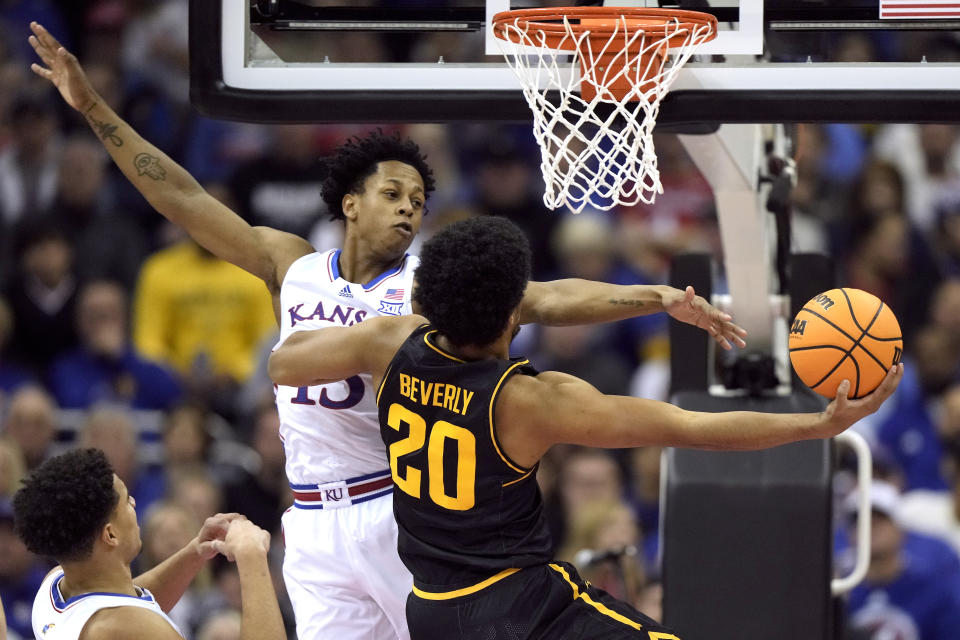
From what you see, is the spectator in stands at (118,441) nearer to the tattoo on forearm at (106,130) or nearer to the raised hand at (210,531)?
the tattoo on forearm at (106,130)

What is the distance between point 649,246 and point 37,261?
3754 mm

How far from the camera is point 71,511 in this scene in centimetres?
389

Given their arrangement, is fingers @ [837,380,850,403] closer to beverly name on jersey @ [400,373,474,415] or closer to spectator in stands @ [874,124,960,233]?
beverly name on jersey @ [400,373,474,415]

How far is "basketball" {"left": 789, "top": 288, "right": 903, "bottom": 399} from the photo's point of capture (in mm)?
3861

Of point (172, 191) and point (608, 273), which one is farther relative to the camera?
point (608, 273)

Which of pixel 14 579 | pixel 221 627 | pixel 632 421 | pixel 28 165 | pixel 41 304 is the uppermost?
pixel 28 165

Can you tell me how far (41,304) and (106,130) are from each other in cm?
427

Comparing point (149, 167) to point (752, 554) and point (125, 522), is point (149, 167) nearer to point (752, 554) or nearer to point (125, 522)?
point (125, 522)

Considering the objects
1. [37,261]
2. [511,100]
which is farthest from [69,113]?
[511,100]

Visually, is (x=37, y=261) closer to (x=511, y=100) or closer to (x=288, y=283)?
(x=288, y=283)

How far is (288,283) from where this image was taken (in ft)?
16.0

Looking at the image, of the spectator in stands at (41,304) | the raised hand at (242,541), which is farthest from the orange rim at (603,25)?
the spectator in stands at (41,304)

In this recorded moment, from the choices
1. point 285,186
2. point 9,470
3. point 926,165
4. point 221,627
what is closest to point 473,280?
point 221,627

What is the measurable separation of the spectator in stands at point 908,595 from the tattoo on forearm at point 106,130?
15.0 ft
